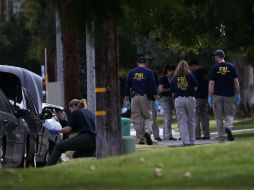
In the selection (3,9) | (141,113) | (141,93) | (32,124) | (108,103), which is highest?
(3,9)

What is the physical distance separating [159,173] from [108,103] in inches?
152

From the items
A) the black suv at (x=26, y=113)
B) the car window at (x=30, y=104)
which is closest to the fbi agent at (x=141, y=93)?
the black suv at (x=26, y=113)

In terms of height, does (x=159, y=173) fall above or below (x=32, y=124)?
below

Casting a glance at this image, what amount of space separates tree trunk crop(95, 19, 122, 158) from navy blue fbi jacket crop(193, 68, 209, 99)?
282 inches

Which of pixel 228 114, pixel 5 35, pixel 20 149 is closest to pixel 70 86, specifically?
pixel 228 114

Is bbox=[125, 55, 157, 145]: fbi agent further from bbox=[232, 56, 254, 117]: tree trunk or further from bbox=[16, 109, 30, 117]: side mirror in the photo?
bbox=[232, 56, 254, 117]: tree trunk

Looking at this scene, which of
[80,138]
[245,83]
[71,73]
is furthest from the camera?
[245,83]

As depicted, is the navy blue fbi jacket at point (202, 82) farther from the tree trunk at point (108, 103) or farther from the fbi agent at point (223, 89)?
Result: the tree trunk at point (108, 103)

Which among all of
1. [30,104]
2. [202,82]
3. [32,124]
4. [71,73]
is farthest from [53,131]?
[71,73]

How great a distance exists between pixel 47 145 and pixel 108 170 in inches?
292

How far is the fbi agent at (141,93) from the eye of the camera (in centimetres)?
2034

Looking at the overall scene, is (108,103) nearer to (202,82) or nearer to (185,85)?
(185,85)

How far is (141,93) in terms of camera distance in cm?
2045

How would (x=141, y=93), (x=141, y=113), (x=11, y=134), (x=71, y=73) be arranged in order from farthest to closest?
(x=71, y=73), (x=141, y=113), (x=141, y=93), (x=11, y=134)
